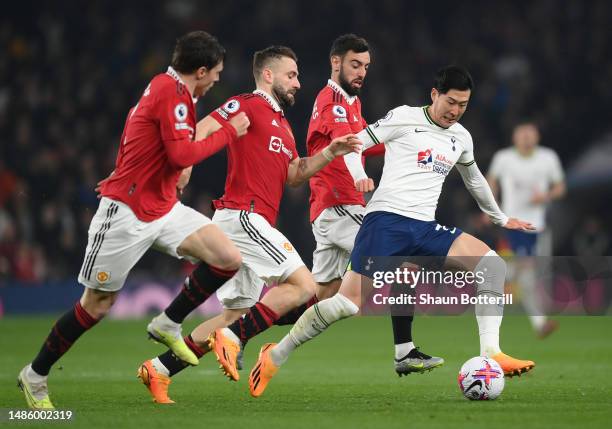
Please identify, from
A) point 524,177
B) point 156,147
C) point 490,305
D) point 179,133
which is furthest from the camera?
point 524,177

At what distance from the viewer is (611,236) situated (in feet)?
58.7

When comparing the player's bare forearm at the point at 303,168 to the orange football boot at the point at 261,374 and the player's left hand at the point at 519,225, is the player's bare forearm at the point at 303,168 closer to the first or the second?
the orange football boot at the point at 261,374

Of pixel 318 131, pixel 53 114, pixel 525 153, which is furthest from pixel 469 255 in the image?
pixel 53 114

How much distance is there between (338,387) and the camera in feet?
26.6

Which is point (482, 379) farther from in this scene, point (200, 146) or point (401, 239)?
point (200, 146)

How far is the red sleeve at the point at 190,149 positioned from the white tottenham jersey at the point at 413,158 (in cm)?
136

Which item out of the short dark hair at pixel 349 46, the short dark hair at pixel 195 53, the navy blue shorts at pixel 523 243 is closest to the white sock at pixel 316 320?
the short dark hair at pixel 195 53

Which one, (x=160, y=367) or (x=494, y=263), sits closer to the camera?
(x=160, y=367)

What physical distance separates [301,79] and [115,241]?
1351 cm

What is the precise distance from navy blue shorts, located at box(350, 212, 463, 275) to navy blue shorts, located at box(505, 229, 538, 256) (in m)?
5.45

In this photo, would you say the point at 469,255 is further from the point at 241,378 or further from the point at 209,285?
the point at 241,378

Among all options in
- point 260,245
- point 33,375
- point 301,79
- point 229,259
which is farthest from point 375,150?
point 301,79

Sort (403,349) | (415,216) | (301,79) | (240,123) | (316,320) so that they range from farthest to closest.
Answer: (301,79), (403,349), (415,216), (316,320), (240,123)

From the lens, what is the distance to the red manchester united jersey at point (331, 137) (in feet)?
27.6
